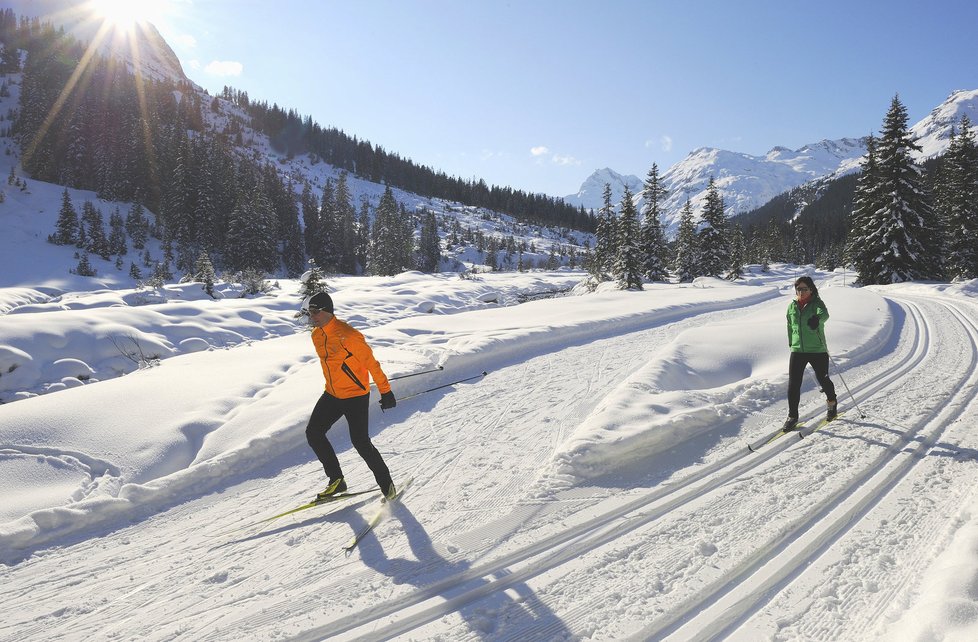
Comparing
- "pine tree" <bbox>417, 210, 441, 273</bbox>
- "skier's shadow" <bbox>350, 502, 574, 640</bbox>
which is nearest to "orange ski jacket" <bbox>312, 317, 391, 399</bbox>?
"skier's shadow" <bbox>350, 502, 574, 640</bbox>

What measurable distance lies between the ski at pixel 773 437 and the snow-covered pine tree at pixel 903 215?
30413 millimetres

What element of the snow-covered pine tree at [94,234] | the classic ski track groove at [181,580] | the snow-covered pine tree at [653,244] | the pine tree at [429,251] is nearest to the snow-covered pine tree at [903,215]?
the snow-covered pine tree at [653,244]

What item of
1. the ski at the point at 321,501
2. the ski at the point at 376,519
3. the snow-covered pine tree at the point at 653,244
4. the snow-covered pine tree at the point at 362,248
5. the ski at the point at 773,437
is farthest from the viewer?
the snow-covered pine tree at the point at 362,248

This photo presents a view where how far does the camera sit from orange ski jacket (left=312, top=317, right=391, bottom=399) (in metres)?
4.15

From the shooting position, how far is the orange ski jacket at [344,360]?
4.15 m

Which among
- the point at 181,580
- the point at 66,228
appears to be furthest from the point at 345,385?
the point at 66,228

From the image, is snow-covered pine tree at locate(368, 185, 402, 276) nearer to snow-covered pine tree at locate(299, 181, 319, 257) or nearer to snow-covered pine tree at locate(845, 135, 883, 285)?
snow-covered pine tree at locate(299, 181, 319, 257)

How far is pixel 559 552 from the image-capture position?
11.1 ft

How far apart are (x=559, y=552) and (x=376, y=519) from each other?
1.61m

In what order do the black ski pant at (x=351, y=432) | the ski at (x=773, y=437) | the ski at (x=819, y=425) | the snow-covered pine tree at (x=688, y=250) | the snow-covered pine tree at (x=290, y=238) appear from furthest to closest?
1. the snow-covered pine tree at (x=290, y=238)
2. the snow-covered pine tree at (x=688, y=250)
3. the ski at (x=819, y=425)
4. the ski at (x=773, y=437)
5. the black ski pant at (x=351, y=432)

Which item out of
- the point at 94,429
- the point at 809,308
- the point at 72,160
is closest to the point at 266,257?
the point at 72,160

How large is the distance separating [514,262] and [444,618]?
97.1 m

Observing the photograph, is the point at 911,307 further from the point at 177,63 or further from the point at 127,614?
the point at 177,63

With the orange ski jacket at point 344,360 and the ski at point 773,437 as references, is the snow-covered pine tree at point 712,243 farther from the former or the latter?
the orange ski jacket at point 344,360
